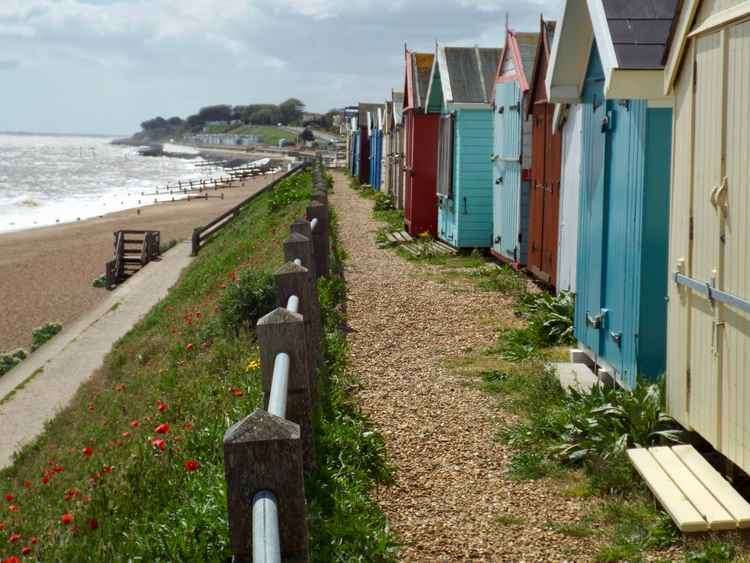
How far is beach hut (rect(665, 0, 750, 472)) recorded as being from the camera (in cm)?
473

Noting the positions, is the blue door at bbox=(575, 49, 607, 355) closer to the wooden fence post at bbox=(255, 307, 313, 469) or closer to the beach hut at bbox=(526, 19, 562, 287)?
the beach hut at bbox=(526, 19, 562, 287)

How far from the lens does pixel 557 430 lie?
6293mm

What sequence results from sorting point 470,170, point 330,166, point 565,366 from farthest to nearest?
1. point 330,166
2. point 470,170
3. point 565,366

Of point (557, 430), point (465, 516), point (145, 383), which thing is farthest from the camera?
point (145, 383)

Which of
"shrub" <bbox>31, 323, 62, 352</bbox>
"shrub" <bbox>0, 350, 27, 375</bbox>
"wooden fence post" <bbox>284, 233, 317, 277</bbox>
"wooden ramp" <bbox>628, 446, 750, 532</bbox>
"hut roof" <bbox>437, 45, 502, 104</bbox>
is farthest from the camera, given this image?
"shrub" <bbox>31, 323, 62, 352</bbox>

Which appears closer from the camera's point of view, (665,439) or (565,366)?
(665,439)

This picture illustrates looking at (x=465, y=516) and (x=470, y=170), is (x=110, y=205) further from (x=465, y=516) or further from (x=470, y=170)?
(x=465, y=516)

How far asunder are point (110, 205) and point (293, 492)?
65.3 meters

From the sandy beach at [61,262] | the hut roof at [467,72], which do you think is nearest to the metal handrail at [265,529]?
the hut roof at [467,72]

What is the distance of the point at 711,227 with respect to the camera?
512 cm

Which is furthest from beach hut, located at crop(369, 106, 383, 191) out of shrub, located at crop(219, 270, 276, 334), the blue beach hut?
shrub, located at crop(219, 270, 276, 334)

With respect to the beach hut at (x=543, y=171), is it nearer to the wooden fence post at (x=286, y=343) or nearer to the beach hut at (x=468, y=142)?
the beach hut at (x=468, y=142)

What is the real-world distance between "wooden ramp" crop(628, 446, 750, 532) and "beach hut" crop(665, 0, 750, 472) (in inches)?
6.2

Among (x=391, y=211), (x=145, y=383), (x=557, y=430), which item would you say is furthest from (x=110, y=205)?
(x=557, y=430)
